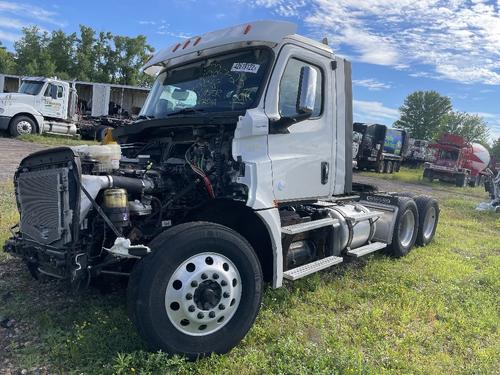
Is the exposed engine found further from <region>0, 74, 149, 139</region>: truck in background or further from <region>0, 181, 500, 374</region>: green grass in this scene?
<region>0, 74, 149, 139</region>: truck in background

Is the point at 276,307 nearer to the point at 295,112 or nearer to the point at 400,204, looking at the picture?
the point at 295,112

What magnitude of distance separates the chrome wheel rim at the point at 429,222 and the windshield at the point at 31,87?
63.2ft

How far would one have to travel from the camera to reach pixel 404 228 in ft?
Result: 24.9

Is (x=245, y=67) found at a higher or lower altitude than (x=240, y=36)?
lower

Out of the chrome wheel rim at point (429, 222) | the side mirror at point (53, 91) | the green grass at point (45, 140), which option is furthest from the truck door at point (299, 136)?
the side mirror at point (53, 91)

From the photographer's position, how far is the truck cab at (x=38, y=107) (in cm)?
2072

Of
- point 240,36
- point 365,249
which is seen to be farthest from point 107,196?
point 365,249

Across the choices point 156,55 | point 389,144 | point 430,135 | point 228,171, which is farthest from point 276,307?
point 430,135

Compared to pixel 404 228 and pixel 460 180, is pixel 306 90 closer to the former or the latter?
Result: pixel 404 228

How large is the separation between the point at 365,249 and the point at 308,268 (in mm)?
1633

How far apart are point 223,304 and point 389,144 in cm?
3175

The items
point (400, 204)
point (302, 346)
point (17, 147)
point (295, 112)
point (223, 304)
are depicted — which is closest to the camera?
point (223, 304)

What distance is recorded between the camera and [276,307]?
15.5ft

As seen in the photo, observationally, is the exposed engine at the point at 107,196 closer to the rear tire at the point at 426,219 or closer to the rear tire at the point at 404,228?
the rear tire at the point at 404,228
